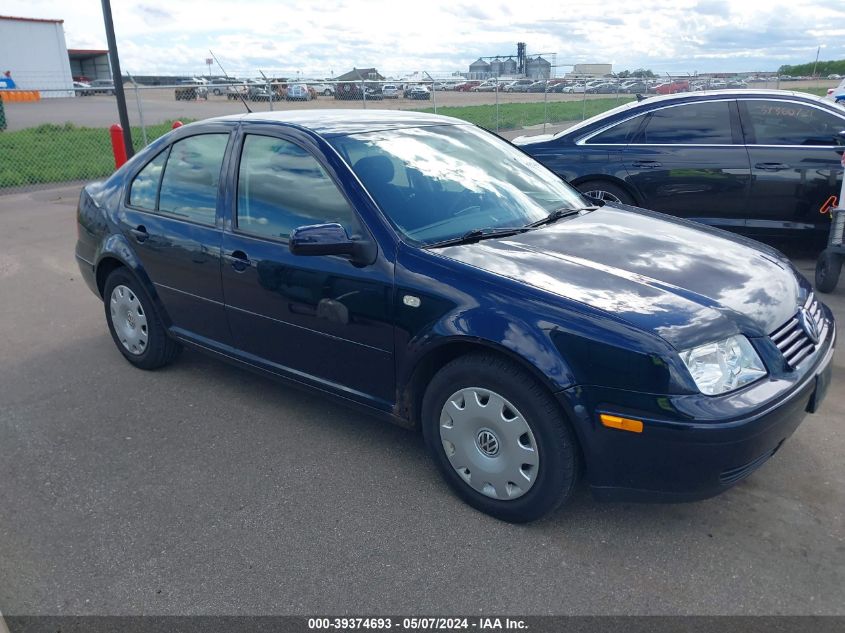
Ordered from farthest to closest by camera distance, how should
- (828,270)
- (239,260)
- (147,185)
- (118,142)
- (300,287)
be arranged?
(118,142), (828,270), (147,185), (239,260), (300,287)

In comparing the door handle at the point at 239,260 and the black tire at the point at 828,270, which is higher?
the door handle at the point at 239,260

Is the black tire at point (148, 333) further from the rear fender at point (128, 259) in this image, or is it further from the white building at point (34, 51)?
the white building at point (34, 51)

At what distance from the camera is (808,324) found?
3.17 metres

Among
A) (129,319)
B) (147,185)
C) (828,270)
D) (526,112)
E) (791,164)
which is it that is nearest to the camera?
(147,185)

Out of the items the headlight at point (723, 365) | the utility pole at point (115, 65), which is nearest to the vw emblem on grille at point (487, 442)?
the headlight at point (723, 365)

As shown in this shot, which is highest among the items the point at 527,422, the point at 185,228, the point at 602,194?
the point at 185,228

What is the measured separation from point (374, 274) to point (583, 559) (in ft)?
4.83

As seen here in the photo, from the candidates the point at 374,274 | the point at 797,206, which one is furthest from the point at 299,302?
the point at 797,206

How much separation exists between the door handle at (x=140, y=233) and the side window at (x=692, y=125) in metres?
4.93

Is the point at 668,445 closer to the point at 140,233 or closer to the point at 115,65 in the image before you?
the point at 140,233

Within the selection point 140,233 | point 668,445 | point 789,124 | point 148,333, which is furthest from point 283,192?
point 789,124

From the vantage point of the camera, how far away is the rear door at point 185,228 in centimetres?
405

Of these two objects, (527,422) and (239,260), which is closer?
(527,422)

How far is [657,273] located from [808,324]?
2.30ft
